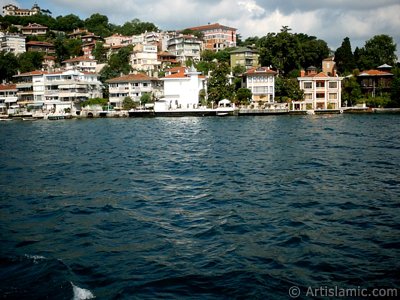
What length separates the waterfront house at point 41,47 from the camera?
122m

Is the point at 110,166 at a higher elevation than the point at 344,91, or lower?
lower

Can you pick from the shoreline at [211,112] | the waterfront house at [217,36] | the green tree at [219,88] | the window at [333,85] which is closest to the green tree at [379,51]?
the window at [333,85]

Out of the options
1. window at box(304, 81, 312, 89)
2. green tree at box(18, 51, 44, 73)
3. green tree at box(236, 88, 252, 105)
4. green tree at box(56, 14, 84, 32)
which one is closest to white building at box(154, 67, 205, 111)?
green tree at box(236, 88, 252, 105)

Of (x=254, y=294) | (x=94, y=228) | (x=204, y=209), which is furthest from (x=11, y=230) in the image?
(x=254, y=294)

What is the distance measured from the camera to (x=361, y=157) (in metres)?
22.8

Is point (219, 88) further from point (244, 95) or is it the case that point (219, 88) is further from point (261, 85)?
point (261, 85)

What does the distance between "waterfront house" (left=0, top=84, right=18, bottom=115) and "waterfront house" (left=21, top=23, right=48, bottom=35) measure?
52920 millimetres

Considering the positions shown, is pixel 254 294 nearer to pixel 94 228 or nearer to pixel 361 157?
pixel 94 228

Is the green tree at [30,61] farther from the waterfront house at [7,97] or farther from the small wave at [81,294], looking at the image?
the small wave at [81,294]

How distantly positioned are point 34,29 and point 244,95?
311 feet

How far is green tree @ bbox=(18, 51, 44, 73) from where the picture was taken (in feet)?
344

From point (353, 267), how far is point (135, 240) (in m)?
4.87

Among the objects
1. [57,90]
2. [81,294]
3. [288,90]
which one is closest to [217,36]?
[57,90]

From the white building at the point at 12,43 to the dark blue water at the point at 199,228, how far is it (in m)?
111
